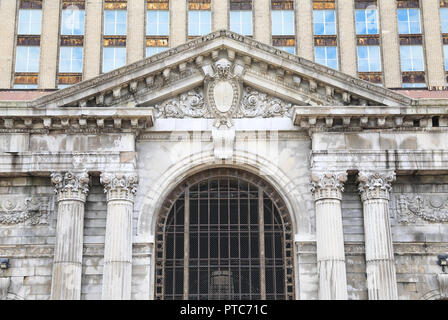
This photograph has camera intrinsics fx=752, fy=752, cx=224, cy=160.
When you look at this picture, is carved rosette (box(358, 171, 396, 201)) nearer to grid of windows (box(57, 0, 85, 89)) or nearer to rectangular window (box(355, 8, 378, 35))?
rectangular window (box(355, 8, 378, 35))

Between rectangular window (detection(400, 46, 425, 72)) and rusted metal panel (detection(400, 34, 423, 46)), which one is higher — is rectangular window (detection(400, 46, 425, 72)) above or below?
below

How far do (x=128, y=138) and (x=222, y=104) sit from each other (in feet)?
10.2

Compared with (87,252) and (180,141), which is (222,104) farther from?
(87,252)

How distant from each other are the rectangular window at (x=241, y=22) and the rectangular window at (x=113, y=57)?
4571mm

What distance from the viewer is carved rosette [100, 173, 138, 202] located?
2238 centimetres

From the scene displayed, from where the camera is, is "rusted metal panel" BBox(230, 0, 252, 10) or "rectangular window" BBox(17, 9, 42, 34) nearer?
"rectangular window" BBox(17, 9, 42, 34)

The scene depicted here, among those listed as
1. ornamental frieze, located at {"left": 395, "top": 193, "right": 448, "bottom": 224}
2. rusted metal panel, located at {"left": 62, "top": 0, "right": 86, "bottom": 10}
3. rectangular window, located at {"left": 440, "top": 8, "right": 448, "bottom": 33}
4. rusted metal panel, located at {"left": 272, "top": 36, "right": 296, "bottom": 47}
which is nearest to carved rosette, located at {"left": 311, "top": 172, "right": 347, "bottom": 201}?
ornamental frieze, located at {"left": 395, "top": 193, "right": 448, "bottom": 224}

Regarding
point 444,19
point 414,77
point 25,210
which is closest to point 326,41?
point 414,77

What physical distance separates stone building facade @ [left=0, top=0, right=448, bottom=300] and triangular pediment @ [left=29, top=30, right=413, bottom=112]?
4 cm

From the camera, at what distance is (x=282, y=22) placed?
3091 cm

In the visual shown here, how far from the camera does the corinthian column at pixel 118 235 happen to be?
70.6ft

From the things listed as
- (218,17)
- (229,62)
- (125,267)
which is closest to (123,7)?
(218,17)

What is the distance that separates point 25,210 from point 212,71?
7.20 m
